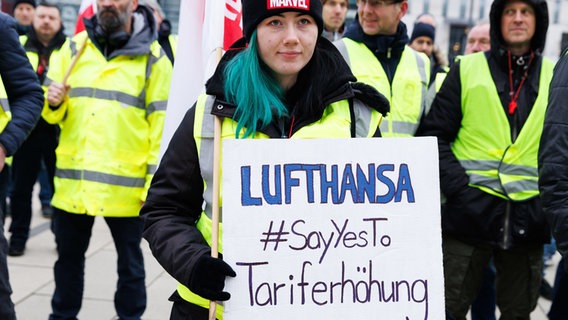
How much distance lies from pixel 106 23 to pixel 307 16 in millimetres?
2005

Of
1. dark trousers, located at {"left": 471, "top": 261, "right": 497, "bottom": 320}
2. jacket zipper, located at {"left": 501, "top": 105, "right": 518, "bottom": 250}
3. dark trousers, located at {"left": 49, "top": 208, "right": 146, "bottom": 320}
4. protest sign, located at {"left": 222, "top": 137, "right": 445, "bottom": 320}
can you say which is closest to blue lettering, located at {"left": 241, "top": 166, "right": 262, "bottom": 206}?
protest sign, located at {"left": 222, "top": 137, "right": 445, "bottom": 320}

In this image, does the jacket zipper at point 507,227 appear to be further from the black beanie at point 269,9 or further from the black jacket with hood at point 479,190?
the black beanie at point 269,9

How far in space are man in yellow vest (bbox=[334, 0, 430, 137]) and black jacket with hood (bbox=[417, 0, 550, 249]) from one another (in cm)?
11

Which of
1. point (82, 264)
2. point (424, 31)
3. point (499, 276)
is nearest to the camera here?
point (499, 276)

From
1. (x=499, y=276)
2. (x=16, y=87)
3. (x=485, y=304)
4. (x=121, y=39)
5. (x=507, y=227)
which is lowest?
(x=485, y=304)

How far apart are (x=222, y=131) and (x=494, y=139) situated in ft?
5.91

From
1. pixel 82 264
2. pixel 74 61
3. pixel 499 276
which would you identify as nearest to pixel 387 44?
pixel 499 276

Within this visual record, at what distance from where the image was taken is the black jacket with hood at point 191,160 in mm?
2107

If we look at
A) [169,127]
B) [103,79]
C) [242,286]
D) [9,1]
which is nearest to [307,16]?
[242,286]

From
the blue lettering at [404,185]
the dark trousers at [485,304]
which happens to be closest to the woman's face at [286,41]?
the blue lettering at [404,185]

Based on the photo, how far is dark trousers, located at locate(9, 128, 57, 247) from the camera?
5.84 meters

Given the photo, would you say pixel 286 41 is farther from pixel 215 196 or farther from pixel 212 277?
pixel 212 277

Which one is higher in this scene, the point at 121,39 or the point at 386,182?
the point at 121,39

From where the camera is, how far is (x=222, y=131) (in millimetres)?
2135
